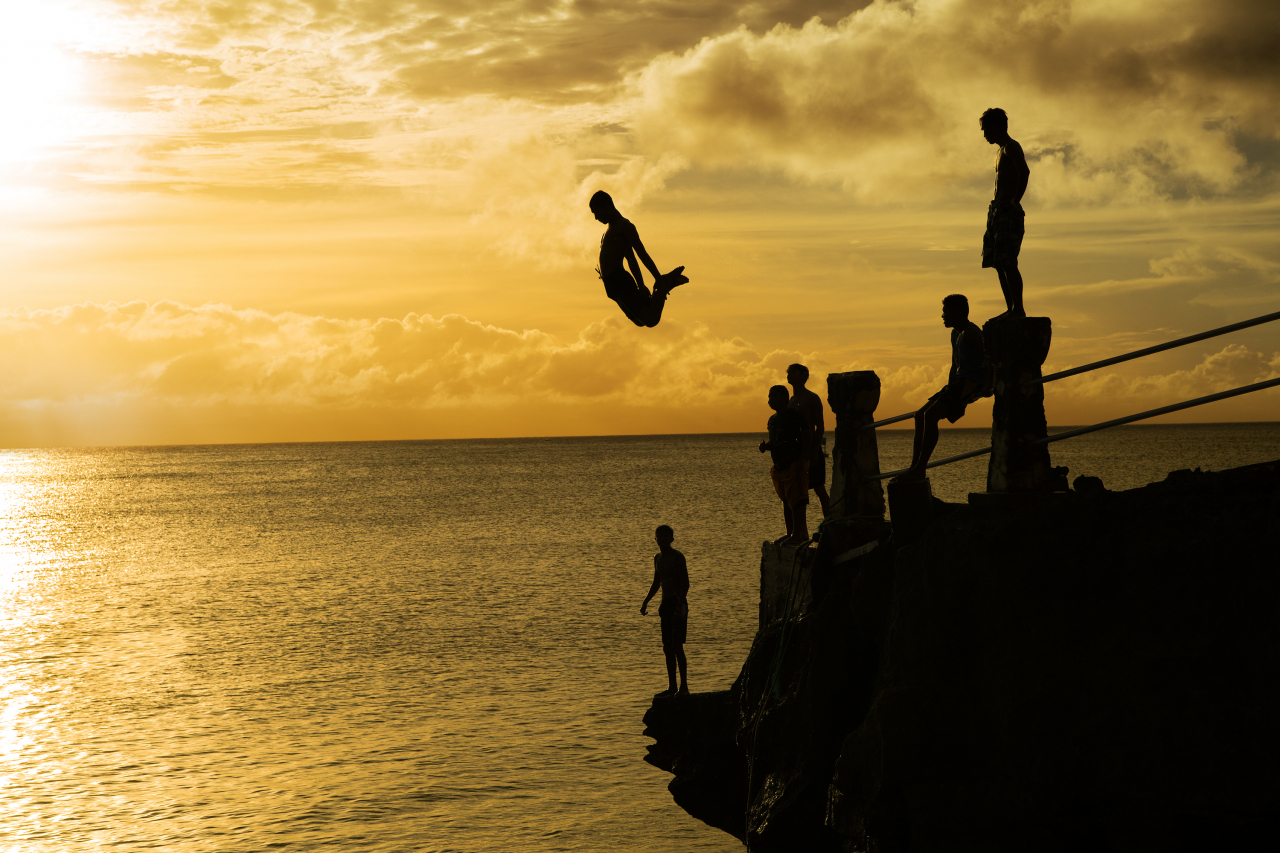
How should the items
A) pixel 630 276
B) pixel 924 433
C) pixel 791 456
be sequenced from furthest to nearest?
pixel 791 456 < pixel 630 276 < pixel 924 433

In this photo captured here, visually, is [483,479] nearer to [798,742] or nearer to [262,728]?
[262,728]

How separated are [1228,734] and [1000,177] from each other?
4.61 meters

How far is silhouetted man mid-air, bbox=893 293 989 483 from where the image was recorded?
8125 millimetres

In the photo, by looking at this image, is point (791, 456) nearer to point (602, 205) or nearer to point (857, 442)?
point (857, 442)

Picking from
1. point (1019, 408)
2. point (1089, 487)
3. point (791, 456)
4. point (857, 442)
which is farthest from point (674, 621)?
point (1089, 487)

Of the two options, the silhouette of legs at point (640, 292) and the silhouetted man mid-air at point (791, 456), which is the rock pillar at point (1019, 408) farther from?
the silhouetted man mid-air at point (791, 456)

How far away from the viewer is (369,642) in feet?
76.8

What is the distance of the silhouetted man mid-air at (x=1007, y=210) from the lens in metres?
8.56

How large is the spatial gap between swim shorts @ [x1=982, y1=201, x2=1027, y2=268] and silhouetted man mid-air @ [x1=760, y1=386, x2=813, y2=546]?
3185 mm

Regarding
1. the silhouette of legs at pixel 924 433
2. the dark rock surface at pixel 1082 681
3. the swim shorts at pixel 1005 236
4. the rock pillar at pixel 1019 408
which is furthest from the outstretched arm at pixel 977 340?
the dark rock surface at pixel 1082 681

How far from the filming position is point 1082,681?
23.0ft

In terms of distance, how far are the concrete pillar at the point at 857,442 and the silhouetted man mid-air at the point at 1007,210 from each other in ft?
5.79

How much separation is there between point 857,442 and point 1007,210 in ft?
8.35

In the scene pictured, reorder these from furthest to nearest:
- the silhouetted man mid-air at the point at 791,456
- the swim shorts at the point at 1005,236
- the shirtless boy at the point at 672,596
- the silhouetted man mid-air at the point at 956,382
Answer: the shirtless boy at the point at 672,596 → the silhouetted man mid-air at the point at 791,456 → the swim shorts at the point at 1005,236 → the silhouetted man mid-air at the point at 956,382
